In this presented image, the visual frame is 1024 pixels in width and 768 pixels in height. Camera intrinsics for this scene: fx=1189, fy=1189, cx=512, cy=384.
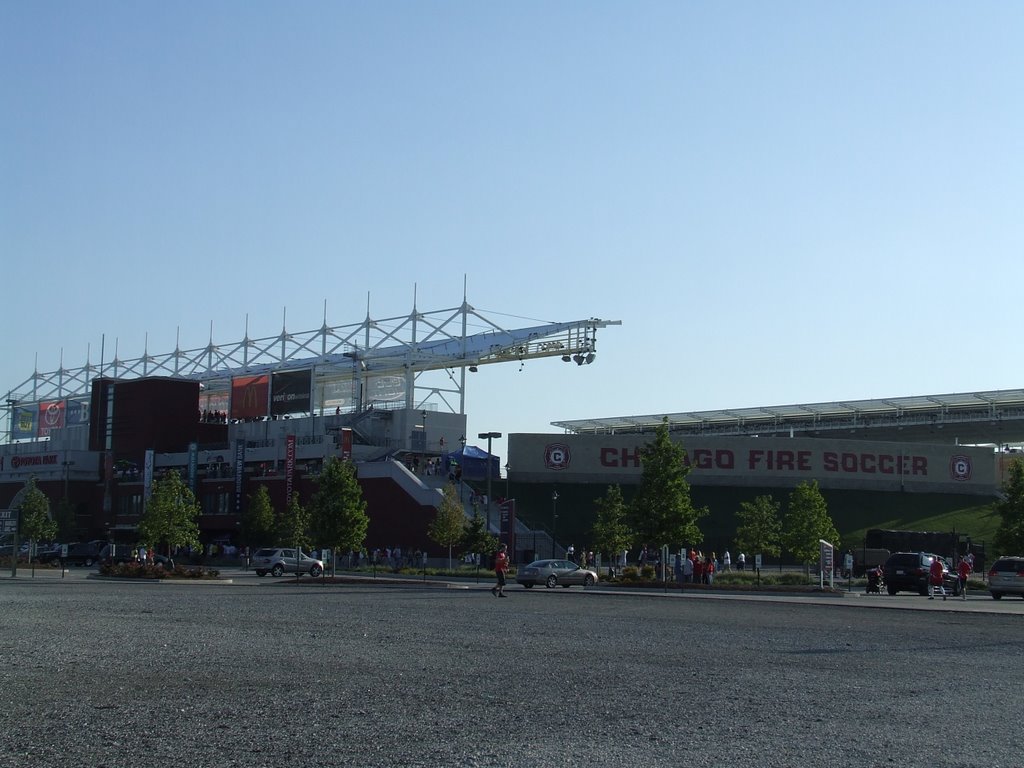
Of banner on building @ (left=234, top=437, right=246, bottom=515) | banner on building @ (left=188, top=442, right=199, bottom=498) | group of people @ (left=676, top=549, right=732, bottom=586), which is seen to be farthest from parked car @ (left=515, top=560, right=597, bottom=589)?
banner on building @ (left=188, top=442, right=199, bottom=498)

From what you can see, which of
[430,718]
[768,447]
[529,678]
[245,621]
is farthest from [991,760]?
[768,447]

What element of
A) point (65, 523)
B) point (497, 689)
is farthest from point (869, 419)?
point (497, 689)

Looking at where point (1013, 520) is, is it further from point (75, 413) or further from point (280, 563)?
point (75, 413)

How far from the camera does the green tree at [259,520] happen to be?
2783 inches

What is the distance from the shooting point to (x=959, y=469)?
8056 cm

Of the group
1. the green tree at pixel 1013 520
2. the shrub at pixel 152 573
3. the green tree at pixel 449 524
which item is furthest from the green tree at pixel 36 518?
the green tree at pixel 1013 520

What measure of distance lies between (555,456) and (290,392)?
19978 millimetres

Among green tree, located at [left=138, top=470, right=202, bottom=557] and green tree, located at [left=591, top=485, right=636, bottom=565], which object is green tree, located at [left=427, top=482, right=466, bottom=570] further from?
green tree, located at [left=138, top=470, right=202, bottom=557]

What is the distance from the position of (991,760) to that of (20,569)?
55.2 metres

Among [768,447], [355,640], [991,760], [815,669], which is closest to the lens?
[991,760]

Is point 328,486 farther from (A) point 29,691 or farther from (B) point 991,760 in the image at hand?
(B) point 991,760

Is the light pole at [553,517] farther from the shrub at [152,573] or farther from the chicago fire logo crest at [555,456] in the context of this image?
the shrub at [152,573]

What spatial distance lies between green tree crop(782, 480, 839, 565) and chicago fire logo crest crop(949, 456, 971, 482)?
30.2 metres

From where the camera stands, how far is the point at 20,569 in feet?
188
